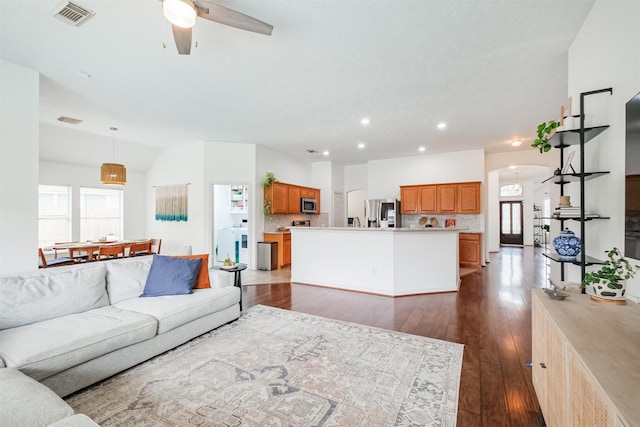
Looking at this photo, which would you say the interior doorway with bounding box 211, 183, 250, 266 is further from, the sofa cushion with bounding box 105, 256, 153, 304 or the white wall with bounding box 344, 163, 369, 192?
the sofa cushion with bounding box 105, 256, 153, 304

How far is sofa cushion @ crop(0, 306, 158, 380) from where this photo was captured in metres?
1.82

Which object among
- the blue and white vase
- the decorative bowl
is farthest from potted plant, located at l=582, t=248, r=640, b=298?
the blue and white vase

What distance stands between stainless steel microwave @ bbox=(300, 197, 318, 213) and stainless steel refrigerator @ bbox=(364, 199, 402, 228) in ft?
5.17

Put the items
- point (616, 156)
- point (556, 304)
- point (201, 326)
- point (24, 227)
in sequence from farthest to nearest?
point (24, 227) → point (201, 326) → point (616, 156) → point (556, 304)

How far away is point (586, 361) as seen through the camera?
102 centimetres

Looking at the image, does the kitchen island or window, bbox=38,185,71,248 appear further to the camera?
window, bbox=38,185,71,248

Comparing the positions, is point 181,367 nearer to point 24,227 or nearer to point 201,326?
point 201,326

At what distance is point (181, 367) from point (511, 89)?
4944 millimetres

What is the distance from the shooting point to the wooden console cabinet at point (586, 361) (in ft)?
2.80

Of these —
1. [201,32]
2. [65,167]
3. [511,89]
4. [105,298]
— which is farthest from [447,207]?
[65,167]

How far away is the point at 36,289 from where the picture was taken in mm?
2377

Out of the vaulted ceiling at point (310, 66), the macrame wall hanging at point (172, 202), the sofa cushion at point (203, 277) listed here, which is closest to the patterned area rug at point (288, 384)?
the sofa cushion at point (203, 277)

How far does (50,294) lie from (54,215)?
5.82 m

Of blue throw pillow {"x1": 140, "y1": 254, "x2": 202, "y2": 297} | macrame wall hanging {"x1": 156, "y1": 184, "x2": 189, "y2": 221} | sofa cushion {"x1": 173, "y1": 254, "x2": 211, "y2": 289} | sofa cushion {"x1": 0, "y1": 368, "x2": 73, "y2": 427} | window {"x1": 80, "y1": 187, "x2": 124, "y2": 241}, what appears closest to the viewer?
sofa cushion {"x1": 0, "y1": 368, "x2": 73, "y2": 427}
